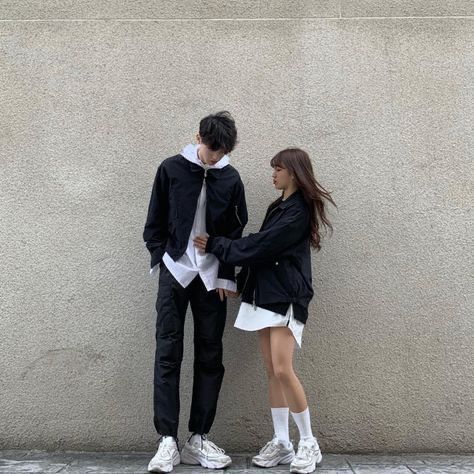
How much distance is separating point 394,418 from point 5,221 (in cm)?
270

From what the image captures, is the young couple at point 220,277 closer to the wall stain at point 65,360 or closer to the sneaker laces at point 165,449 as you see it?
the sneaker laces at point 165,449

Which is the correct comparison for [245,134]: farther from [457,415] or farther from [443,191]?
[457,415]

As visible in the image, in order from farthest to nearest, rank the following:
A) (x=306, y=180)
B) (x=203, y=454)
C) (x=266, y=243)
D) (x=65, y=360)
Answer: (x=65, y=360) → (x=203, y=454) → (x=306, y=180) → (x=266, y=243)

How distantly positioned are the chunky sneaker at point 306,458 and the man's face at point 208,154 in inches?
64.1

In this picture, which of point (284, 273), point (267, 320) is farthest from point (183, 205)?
point (267, 320)

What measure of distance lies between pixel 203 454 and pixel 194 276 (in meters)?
1.01

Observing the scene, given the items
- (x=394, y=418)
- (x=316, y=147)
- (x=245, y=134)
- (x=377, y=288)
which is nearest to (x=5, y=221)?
(x=245, y=134)

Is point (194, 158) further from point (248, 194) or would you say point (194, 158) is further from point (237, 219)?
point (248, 194)

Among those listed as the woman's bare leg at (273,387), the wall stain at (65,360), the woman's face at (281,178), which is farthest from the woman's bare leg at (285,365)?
the wall stain at (65,360)

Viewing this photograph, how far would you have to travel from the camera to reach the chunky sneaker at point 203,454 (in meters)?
3.74

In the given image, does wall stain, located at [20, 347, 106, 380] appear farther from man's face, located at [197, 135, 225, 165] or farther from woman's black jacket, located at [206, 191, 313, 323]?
man's face, located at [197, 135, 225, 165]

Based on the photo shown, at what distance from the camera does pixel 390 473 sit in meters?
3.71

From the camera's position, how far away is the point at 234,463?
3.86 meters

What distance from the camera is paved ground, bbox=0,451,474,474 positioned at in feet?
12.2
